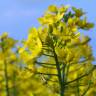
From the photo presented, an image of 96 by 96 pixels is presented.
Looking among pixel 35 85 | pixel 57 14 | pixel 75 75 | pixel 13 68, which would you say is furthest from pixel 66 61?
pixel 13 68

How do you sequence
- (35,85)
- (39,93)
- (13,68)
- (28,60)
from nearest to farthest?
(28,60) → (39,93) → (35,85) → (13,68)

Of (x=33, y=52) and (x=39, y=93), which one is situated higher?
(x=33, y=52)

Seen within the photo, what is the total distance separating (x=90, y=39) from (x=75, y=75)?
143 inches

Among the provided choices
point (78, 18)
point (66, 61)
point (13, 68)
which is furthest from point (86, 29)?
point (13, 68)

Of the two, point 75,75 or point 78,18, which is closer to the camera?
point 78,18

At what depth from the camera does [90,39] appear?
9.10 meters

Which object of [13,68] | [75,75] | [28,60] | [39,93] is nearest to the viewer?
[28,60]

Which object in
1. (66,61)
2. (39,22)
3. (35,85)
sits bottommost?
(35,85)

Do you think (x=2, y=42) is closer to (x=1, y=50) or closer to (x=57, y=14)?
(x=1, y=50)

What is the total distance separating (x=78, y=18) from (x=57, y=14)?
15.4 inches

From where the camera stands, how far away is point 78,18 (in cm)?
885

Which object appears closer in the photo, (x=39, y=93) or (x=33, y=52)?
(x=33, y=52)

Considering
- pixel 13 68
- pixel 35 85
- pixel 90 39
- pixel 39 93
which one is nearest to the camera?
pixel 90 39

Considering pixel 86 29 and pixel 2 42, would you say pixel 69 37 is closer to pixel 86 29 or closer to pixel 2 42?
pixel 86 29
